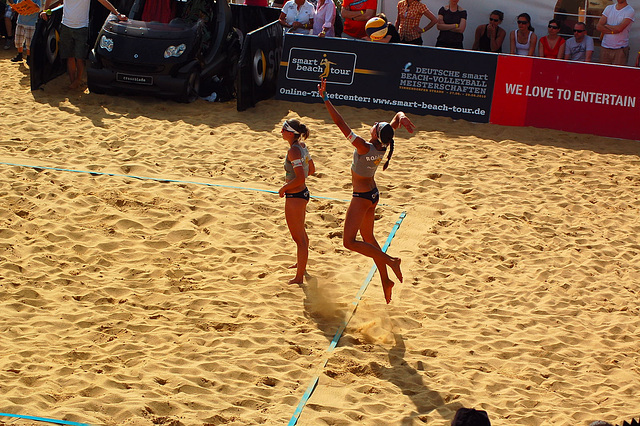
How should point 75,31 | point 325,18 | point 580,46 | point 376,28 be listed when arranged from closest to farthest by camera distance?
point 376,28, point 75,31, point 580,46, point 325,18

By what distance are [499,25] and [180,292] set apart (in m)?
9.79

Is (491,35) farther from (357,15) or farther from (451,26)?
(357,15)

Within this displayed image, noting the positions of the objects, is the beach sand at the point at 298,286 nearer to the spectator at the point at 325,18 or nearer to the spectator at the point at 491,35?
the spectator at the point at 491,35

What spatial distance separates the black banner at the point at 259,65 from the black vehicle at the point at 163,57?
669 mm

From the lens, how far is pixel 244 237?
877 centimetres

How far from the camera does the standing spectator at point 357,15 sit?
47.8ft

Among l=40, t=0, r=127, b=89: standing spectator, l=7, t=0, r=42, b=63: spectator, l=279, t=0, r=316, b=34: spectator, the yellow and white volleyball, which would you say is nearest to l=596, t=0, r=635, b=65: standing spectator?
the yellow and white volleyball

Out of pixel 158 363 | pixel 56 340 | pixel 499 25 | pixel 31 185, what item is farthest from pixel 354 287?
pixel 499 25

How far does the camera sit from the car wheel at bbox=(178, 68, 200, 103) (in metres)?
13.5

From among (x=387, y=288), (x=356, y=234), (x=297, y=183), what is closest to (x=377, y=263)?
(x=387, y=288)

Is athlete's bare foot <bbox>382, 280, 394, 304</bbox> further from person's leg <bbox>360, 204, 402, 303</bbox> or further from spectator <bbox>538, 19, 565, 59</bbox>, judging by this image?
spectator <bbox>538, 19, 565, 59</bbox>

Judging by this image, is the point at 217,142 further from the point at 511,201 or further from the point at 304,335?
the point at 304,335

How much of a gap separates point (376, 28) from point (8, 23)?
8.68 metres

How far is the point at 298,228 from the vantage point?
769cm
